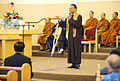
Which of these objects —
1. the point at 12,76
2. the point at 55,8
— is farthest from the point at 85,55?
the point at 12,76

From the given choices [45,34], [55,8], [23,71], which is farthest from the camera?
[55,8]

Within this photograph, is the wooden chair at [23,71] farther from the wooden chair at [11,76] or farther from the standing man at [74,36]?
the standing man at [74,36]

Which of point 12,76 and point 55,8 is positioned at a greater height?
point 55,8

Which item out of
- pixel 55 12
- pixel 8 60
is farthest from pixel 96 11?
pixel 8 60

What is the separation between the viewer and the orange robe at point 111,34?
9.76 meters

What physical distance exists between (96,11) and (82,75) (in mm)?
6204

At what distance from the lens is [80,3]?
12.1 m

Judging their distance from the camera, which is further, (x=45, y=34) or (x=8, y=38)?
(x=45, y=34)

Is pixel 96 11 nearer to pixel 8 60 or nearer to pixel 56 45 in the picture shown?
pixel 56 45

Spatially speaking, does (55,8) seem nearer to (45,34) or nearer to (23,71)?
(45,34)

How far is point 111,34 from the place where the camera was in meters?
9.80

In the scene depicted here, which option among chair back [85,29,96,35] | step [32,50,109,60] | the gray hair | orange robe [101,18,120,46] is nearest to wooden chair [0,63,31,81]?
the gray hair

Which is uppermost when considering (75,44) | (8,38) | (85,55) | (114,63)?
(8,38)

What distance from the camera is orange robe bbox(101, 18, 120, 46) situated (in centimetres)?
976
